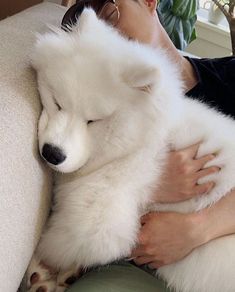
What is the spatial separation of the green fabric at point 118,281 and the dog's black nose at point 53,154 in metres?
0.33

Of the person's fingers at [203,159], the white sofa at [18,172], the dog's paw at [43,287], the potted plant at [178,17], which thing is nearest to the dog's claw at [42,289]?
the dog's paw at [43,287]

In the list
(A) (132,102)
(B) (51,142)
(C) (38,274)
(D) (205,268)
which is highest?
(A) (132,102)

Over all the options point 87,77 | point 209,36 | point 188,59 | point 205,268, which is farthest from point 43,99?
point 209,36

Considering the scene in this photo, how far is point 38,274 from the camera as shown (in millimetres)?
1134

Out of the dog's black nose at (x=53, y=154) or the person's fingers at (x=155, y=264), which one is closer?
the dog's black nose at (x=53, y=154)

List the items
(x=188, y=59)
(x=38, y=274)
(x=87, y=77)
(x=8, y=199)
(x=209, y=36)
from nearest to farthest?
(x=8, y=199) → (x=87, y=77) → (x=38, y=274) → (x=188, y=59) → (x=209, y=36)

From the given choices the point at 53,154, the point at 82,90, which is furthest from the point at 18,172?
the point at 82,90

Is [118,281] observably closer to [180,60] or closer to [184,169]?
[184,169]

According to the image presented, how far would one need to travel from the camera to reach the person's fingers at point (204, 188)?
3.73 feet

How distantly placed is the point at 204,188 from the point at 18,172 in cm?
47

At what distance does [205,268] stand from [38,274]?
416 mm

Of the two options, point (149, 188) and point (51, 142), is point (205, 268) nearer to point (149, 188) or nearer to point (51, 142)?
point (149, 188)

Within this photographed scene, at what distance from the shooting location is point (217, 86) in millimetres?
1528

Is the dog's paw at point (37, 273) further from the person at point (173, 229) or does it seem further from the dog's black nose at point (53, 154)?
the dog's black nose at point (53, 154)
